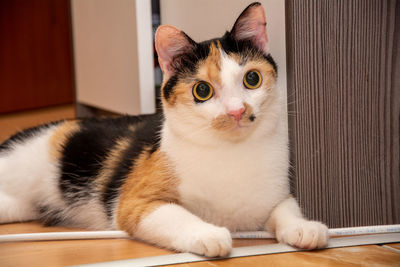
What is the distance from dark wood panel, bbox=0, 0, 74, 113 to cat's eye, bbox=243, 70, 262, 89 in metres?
2.71

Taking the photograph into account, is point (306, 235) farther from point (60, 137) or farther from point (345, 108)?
point (60, 137)

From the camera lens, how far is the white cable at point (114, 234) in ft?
4.48

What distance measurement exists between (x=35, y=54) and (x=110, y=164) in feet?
8.23

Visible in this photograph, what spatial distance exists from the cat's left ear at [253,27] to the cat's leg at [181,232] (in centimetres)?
52

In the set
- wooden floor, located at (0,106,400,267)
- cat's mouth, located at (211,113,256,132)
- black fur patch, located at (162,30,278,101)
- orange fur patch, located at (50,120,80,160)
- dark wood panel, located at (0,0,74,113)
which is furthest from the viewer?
dark wood panel, located at (0,0,74,113)

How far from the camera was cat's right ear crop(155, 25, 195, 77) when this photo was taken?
1.33m

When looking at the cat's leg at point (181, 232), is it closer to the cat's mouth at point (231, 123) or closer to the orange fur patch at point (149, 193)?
the orange fur patch at point (149, 193)

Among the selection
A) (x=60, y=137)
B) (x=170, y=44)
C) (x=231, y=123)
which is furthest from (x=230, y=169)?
(x=60, y=137)

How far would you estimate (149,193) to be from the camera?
1.43 meters

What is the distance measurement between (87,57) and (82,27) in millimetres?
203

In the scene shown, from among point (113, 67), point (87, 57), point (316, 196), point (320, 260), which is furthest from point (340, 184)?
point (87, 57)

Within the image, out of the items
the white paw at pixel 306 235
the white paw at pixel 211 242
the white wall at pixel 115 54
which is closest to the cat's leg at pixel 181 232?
the white paw at pixel 211 242

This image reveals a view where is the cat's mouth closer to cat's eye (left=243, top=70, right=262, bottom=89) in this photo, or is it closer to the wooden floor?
cat's eye (left=243, top=70, right=262, bottom=89)

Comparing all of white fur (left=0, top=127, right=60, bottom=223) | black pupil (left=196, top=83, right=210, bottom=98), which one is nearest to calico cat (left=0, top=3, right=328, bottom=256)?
black pupil (left=196, top=83, right=210, bottom=98)
